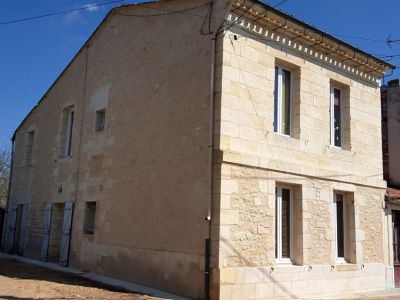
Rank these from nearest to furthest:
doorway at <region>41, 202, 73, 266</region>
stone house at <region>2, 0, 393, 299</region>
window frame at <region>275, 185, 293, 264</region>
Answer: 1. stone house at <region>2, 0, 393, 299</region>
2. window frame at <region>275, 185, 293, 264</region>
3. doorway at <region>41, 202, 73, 266</region>

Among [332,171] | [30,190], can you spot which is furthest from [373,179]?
[30,190]

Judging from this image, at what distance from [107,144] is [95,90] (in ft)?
6.71

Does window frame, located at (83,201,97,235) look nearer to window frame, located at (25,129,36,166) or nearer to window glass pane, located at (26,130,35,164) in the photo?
window frame, located at (25,129,36,166)

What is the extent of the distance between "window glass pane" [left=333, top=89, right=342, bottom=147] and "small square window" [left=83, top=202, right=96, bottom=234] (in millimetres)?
6599

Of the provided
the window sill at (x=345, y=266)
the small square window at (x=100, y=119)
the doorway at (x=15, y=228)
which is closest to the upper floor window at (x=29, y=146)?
the doorway at (x=15, y=228)

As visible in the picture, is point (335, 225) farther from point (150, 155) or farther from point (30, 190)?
point (30, 190)

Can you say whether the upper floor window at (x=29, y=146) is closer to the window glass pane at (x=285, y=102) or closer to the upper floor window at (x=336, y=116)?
the window glass pane at (x=285, y=102)

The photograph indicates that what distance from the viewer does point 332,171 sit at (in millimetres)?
10008

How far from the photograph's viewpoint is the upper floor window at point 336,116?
1058 centimetres

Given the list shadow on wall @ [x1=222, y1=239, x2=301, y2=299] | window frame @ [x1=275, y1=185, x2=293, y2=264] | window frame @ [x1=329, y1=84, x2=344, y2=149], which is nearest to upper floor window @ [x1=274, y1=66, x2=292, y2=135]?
window frame @ [x1=275, y1=185, x2=293, y2=264]

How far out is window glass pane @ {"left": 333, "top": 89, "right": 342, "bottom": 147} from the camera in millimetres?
10679

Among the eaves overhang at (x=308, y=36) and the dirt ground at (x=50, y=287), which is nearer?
the dirt ground at (x=50, y=287)

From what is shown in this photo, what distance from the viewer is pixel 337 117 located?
35.4ft

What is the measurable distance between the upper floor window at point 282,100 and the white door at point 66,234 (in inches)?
259
